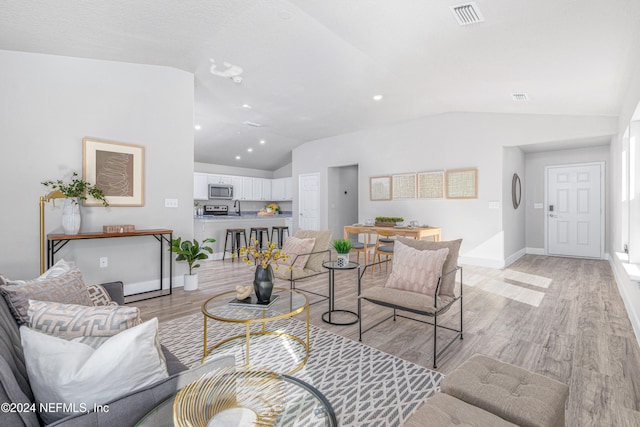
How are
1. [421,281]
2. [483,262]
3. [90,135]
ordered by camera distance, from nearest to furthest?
1. [421,281]
2. [90,135]
3. [483,262]

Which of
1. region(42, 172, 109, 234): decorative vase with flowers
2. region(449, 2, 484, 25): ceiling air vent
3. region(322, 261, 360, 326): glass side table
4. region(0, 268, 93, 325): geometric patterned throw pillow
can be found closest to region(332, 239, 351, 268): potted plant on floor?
region(322, 261, 360, 326): glass side table

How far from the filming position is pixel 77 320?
1118 mm

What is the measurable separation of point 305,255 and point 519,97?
153 inches

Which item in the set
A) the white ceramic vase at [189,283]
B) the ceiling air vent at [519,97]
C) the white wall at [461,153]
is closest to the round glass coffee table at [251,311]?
the white ceramic vase at [189,283]

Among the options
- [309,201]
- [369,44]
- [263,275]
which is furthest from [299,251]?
[309,201]

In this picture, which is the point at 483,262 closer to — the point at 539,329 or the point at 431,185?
the point at 431,185

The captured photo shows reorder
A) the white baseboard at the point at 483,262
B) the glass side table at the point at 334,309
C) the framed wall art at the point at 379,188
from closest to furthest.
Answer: the glass side table at the point at 334,309 < the white baseboard at the point at 483,262 < the framed wall art at the point at 379,188

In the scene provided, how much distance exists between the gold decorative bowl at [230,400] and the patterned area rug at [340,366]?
0.74 m

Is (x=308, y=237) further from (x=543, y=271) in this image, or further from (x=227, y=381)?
(x=543, y=271)

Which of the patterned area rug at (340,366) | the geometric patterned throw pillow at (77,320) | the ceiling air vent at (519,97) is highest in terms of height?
the ceiling air vent at (519,97)

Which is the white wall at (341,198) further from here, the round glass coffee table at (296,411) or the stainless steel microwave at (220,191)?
the round glass coffee table at (296,411)

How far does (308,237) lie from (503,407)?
2.91 meters

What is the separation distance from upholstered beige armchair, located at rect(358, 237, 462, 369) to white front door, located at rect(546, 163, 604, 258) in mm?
5588

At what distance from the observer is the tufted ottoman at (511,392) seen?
116cm
